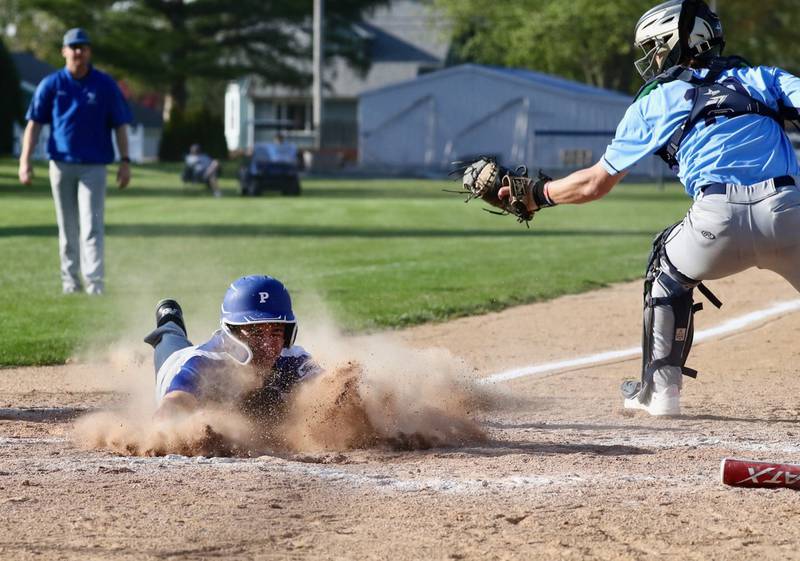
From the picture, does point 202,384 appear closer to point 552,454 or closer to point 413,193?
point 552,454

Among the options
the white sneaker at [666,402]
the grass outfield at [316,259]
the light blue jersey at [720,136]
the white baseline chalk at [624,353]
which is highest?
the light blue jersey at [720,136]

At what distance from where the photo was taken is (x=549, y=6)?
63781 mm

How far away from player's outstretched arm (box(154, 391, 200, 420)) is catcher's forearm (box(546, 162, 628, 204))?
6.92ft

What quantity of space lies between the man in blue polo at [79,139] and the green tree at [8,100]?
119 ft

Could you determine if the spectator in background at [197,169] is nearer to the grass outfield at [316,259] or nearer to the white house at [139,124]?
the grass outfield at [316,259]

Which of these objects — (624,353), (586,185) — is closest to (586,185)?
(586,185)

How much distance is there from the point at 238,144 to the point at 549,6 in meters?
28.6

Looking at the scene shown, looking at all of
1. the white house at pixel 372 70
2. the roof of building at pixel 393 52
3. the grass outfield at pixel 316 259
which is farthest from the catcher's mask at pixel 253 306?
the roof of building at pixel 393 52

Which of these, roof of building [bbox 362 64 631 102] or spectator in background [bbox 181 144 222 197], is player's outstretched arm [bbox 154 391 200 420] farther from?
roof of building [bbox 362 64 631 102]

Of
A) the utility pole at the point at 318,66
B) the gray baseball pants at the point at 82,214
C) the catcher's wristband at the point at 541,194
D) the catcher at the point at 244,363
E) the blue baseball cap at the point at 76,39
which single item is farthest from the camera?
the utility pole at the point at 318,66

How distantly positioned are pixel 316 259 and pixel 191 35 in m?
46.1

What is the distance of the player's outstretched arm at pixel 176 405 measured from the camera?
6.09m

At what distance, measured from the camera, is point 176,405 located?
610cm

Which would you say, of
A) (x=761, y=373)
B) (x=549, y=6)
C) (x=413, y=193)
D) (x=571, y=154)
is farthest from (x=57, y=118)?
(x=549, y=6)
